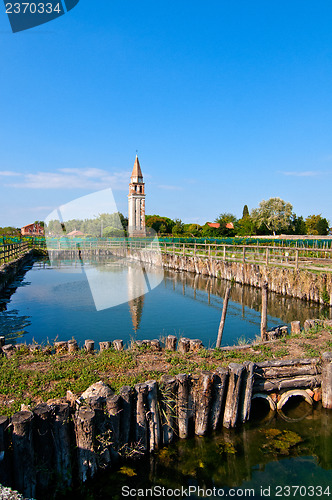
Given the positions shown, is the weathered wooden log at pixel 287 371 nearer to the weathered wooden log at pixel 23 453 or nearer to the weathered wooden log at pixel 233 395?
the weathered wooden log at pixel 233 395

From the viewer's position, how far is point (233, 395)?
5508 millimetres

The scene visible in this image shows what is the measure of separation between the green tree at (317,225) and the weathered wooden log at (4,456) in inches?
2789

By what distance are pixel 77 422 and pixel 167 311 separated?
384 inches

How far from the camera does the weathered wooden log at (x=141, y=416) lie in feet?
15.6

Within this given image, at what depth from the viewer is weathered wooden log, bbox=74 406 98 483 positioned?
13.9 feet

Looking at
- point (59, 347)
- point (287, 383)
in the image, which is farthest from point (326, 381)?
point (59, 347)

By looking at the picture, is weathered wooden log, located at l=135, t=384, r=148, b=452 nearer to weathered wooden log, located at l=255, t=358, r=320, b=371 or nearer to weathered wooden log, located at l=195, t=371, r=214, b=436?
weathered wooden log, located at l=195, t=371, r=214, b=436

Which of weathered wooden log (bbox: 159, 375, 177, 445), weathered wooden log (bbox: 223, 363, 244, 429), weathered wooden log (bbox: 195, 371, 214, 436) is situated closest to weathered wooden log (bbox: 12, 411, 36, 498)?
weathered wooden log (bbox: 159, 375, 177, 445)

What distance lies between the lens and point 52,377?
18.2 feet

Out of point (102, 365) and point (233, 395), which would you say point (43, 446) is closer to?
point (102, 365)

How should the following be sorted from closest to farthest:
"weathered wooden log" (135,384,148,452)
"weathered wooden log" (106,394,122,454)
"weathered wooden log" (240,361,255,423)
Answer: "weathered wooden log" (106,394,122,454)
"weathered wooden log" (135,384,148,452)
"weathered wooden log" (240,361,255,423)

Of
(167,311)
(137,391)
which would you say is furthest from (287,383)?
(167,311)

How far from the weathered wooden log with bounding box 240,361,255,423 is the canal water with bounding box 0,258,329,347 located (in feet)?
9.16

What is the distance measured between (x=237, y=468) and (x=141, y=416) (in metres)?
1.60
